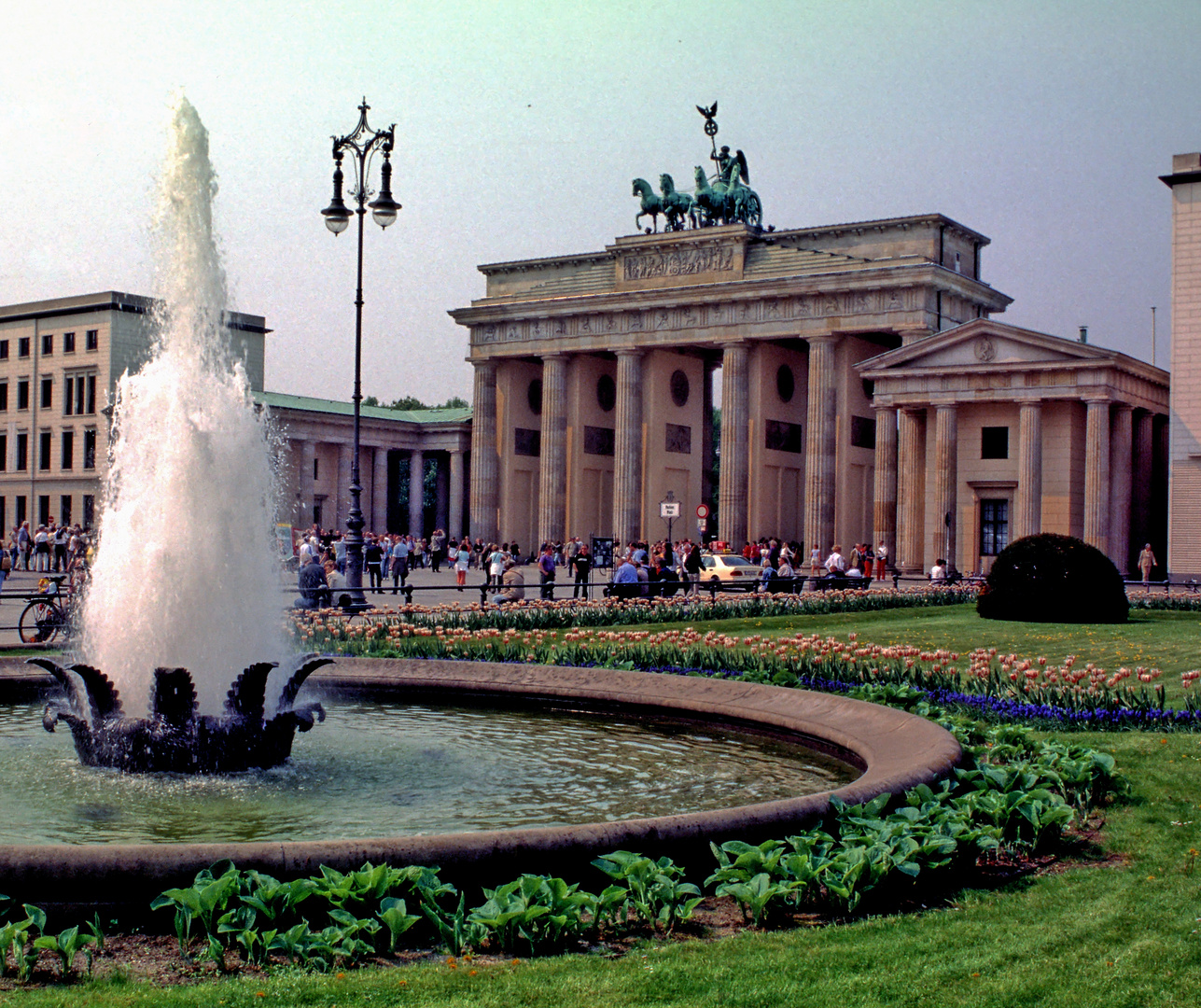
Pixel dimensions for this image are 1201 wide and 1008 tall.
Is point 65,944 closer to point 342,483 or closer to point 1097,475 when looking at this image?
point 1097,475

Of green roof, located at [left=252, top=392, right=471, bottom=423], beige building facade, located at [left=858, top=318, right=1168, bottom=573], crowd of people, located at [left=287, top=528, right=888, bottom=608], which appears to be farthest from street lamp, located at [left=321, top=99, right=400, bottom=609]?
green roof, located at [left=252, top=392, right=471, bottom=423]

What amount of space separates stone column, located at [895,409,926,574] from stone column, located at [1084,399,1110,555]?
6.83 meters

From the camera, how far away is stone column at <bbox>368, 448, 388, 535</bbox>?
87.2m

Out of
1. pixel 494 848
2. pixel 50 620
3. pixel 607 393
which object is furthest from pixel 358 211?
pixel 607 393

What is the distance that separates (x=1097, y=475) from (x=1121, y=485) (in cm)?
196

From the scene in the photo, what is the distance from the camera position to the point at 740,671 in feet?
49.9

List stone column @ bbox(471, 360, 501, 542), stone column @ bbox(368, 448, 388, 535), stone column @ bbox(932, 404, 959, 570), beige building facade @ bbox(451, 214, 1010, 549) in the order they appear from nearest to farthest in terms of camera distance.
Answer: stone column @ bbox(932, 404, 959, 570), beige building facade @ bbox(451, 214, 1010, 549), stone column @ bbox(471, 360, 501, 542), stone column @ bbox(368, 448, 388, 535)

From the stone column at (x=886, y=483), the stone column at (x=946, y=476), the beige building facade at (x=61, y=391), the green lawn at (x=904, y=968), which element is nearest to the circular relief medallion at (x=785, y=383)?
the stone column at (x=886, y=483)

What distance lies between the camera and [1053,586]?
89.8ft

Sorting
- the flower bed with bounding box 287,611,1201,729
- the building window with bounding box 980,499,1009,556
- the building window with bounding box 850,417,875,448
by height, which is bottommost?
the flower bed with bounding box 287,611,1201,729

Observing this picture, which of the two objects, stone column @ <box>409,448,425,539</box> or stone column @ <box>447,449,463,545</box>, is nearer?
stone column @ <box>447,449,463,545</box>

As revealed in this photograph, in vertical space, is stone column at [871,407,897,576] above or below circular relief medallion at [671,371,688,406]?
below

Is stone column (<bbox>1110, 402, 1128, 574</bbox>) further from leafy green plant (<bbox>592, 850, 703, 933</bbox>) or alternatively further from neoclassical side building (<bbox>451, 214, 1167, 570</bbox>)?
leafy green plant (<bbox>592, 850, 703, 933</bbox>)

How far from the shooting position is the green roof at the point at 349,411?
83131 millimetres
